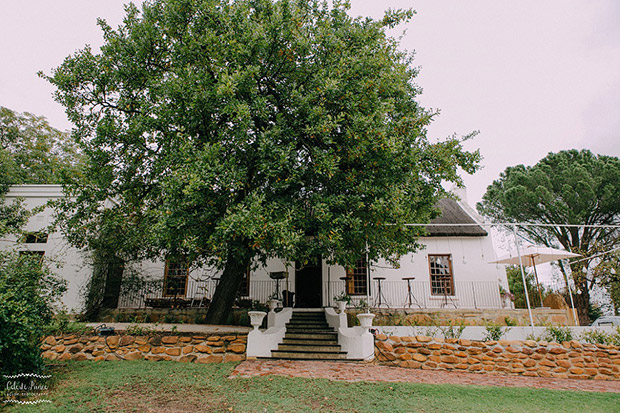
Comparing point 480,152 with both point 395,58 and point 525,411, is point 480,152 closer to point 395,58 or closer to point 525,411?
point 395,58

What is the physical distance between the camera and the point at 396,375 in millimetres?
7316

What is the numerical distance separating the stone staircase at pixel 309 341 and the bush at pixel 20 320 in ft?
16.5

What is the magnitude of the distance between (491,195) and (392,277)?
12.5m

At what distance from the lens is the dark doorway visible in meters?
15.2

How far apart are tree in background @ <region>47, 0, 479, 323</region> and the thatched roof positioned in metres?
6.34

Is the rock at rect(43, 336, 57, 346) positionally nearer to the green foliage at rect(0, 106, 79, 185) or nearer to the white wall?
the white wall

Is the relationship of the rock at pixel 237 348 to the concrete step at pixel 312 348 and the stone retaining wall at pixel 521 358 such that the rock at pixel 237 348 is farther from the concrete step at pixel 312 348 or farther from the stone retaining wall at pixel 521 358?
the stone retaining wall at pixel 521 358

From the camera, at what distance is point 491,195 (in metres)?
23.2

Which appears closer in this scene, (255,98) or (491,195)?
(255,98)

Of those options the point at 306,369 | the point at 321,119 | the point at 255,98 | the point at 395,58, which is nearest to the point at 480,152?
the point at 395,58

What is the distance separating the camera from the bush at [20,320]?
16.6ft

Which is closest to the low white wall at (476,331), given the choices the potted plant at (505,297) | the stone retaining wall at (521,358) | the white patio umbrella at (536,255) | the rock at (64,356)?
the stone retaining wall at (521,358)

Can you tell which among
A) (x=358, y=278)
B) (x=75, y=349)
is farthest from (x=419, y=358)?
(x=75, y=349)

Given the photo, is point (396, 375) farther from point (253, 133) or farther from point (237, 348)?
point (253, 133)
